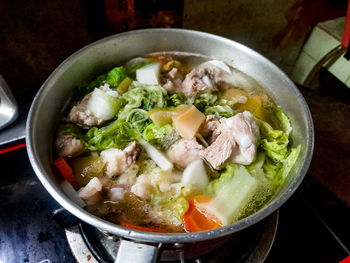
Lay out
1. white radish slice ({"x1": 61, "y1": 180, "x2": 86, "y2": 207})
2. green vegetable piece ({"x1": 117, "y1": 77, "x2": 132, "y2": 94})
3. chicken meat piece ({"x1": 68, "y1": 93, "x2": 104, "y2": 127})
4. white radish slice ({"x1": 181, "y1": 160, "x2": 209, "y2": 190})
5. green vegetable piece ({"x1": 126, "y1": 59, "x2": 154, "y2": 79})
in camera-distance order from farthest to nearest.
Answer: green vegetable piece ({"x1": 126, "y1": 59, "x2": 154, "y2": 79}) < green vegetable piece ({"x1": 117, "y1": 77, "x2": 132, "y2": 94}) < chicken meat piece ({"x1": 68, "y1": 93, "x2": 104, "y2": 127}) < white radish slice ({"x1": 181, "y1": 160, "x2": 209, "y2": 190}) < white radish slice ({"x1": 61, "y1": 180, "x2": 86, "y2": 207})

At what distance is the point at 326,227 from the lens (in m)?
2.15

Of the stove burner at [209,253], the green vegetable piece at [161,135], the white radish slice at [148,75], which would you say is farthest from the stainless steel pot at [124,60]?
the green vegetable piece at [161,135]

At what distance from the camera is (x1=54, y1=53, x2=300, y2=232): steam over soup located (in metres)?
1.69

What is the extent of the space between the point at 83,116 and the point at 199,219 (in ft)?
3.18

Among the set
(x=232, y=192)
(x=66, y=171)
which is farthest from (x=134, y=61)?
(x=232, y=192)

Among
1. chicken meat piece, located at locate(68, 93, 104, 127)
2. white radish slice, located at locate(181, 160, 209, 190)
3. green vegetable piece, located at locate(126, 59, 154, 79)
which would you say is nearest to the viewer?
white radish slice, located at locate(181, 160, 209, 190)

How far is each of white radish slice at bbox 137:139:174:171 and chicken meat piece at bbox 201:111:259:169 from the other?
0.21 meters

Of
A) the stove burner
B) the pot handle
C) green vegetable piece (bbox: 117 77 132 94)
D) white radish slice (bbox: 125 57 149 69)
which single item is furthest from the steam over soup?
the stove burner

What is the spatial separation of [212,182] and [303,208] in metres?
0.90

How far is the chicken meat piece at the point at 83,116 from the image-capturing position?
1.99m

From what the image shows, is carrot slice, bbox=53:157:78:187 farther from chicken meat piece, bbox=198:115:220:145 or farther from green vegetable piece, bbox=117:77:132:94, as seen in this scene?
chicken meat piece, bbox=198:115:220:145

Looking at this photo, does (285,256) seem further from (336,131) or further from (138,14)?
(138,14)

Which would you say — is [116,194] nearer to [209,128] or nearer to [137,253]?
[137,253]

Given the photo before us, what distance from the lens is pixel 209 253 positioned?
1.93 m
